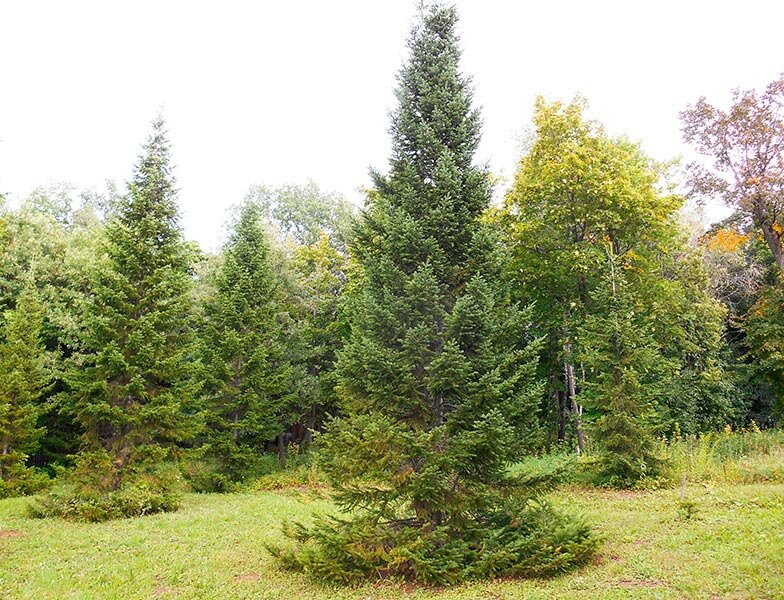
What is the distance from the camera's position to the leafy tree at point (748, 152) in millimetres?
16219

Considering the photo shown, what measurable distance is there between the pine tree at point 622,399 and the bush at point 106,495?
10.6 metres

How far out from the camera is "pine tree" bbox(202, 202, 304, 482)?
1780 centimetres

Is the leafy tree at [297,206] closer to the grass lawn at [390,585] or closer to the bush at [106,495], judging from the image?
the bush at [106,495]

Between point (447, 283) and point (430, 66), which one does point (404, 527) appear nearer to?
point (447, 283)

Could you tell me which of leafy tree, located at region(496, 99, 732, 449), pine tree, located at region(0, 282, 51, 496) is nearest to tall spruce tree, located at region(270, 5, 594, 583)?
leafy tree, located at region(496, 99, 732, 449)

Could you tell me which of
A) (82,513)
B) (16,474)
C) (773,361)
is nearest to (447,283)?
(82,513)

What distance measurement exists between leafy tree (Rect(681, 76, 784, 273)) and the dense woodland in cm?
7

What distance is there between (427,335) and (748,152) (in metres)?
15.0

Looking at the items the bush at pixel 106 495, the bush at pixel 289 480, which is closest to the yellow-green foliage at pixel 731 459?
the bush at pixel 289 480

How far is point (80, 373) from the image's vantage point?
13508mm

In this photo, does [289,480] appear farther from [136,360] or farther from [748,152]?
[748,152]

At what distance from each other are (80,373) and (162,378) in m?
1.97

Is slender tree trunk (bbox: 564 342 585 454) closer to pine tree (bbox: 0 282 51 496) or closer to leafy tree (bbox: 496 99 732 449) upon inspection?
leafy tree (bbox: 496 99 732 449)

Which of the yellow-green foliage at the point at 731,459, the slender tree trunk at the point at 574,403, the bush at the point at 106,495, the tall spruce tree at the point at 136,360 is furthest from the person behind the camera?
the slender tree trunk at the point at 574,403
